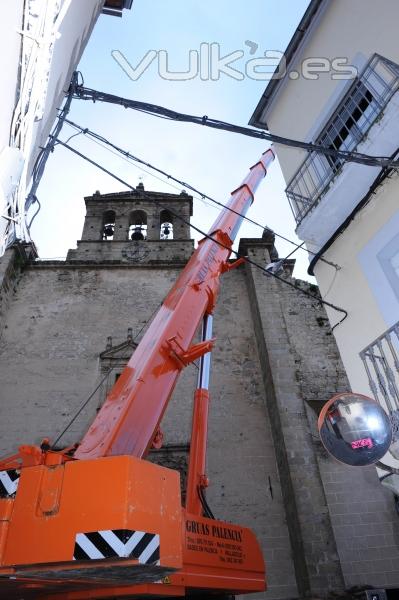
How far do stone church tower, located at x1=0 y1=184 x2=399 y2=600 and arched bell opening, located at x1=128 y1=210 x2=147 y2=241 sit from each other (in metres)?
0.18

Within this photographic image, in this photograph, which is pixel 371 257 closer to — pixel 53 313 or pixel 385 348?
pixel 385 348

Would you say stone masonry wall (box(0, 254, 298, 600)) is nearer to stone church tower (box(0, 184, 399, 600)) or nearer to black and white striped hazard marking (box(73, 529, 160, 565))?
stone church tower (box(0, 184, 399, 600))

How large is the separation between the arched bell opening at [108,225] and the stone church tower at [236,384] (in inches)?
15.4

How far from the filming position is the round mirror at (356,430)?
3076 mm

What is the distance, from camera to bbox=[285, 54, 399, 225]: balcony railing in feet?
16.1

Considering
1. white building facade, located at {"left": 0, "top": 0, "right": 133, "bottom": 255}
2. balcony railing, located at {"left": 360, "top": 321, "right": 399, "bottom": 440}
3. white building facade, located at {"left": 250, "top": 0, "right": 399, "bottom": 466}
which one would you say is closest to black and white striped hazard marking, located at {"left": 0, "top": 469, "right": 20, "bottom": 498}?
white building facade, located at {"left": 0, "top": 0, "right": 133, "bottom": 255}

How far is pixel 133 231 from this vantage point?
588 inches

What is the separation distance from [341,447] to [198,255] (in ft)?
13.2

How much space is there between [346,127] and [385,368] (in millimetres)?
3085

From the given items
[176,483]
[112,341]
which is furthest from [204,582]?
[112,341]

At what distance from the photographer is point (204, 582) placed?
3824 millimetres

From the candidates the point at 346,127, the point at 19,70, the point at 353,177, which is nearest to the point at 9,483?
the point at 19,70

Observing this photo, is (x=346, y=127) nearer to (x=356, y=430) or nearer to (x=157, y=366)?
(x=157, y=366)

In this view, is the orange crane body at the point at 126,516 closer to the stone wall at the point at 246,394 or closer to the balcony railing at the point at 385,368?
the balcony railing at the point at 385,368
